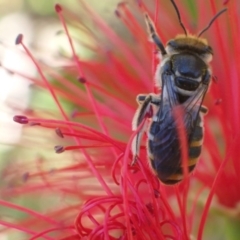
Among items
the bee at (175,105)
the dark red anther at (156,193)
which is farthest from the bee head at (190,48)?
the dark red anther at (156,193)

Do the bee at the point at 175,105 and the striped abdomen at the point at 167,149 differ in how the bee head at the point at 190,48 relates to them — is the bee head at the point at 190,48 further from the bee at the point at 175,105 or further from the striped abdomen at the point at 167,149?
the striped abdomen at the point at 167,149

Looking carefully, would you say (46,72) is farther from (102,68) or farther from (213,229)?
(213,229)

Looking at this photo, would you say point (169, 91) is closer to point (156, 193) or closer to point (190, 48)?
point (190, 48)

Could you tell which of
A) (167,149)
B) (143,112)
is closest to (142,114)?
(143,112)

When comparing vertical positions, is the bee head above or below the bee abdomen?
above

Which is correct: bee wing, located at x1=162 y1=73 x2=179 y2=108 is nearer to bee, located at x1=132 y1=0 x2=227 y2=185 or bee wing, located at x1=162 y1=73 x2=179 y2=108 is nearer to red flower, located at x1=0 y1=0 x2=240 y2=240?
bee, located at x1=132 y1=0 x2=227 y2=185

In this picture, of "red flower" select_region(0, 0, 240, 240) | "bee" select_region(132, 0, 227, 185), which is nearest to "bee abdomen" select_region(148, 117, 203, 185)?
"bee" select_region(132, 0, 227, 185)

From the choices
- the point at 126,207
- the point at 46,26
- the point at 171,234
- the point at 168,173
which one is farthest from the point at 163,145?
the point at 46,26
